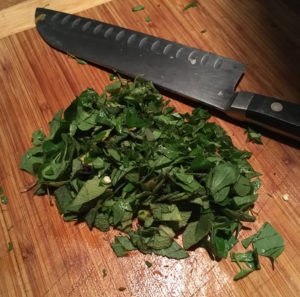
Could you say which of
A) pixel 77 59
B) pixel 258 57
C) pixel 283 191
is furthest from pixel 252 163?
pixel 77 59

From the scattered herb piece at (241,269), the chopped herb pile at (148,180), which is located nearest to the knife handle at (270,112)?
the chopped herb pile at (148,180)

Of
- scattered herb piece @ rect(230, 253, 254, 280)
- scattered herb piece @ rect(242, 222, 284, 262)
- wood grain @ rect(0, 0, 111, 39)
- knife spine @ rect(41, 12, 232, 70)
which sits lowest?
scattered herb piece @ rect(230, 253, 254, 280)

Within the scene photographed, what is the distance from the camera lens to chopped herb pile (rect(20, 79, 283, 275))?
1000 mm

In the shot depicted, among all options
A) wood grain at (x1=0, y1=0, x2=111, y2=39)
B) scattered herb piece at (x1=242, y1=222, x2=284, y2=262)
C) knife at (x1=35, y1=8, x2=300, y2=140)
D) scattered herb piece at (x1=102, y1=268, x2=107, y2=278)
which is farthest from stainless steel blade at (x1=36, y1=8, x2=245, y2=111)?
scattered herb piece at (x1=102, y1=268, x2=107, y2=278)

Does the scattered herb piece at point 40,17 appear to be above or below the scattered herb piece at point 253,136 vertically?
above

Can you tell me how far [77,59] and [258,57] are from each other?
0.84 metres

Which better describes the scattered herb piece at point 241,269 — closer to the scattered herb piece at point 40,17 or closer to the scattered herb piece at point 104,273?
the scattered herb piece at point 104,273

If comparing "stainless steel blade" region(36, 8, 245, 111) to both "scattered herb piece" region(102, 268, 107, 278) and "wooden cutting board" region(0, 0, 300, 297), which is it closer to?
"wooden cutting board" region(0, 0, 300, 297)

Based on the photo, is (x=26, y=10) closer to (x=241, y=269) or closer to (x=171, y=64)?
(x=171, y=64)

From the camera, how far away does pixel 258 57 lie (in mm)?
1399

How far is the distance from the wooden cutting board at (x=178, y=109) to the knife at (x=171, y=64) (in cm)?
7

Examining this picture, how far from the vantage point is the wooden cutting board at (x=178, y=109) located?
103 cm

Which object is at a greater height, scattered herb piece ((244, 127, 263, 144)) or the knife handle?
the knife handle

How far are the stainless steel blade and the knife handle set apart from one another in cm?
5
